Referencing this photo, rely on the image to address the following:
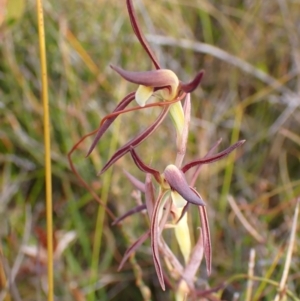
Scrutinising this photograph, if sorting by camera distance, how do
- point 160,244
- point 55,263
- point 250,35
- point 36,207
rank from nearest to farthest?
point 160,244 < point 55,263 < point 36,207 < point 250,35

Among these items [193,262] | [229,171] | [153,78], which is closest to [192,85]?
[153,78]

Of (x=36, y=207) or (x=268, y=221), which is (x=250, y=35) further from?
(x=36, y=207)

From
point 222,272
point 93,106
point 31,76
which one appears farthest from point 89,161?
point 222,272

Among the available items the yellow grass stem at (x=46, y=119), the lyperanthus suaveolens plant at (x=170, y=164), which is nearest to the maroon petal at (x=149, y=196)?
the lyperanthus suaveolens plant at (x=170, y=164)

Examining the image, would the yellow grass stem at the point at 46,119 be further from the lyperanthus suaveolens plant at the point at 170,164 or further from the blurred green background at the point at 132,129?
the blurred green background at the point at 132,129

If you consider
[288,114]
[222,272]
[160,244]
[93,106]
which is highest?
[160,244]
